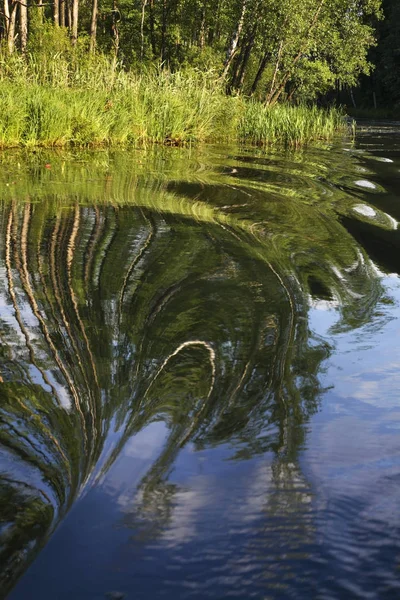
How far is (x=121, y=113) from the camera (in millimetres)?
11109

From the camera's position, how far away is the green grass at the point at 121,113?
9.37 metres

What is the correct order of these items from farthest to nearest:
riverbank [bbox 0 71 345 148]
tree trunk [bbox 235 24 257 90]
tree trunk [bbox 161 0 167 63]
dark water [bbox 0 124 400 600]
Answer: tree trunk [bbox 161 0 167 63] < tree trunk [bbox 235 24 257 90] < riverbank [bbox 0 71 345 148] < dark water [bbox 0 124 400 600]

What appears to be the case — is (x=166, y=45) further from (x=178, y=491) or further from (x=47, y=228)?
(x=178, y=491)

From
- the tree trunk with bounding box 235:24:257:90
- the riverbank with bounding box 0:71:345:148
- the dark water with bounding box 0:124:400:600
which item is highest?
the tree trunk with bounding box 235:24:257:90

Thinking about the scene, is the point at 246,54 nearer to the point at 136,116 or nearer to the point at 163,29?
the point at 163,29

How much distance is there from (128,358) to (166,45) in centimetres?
2939

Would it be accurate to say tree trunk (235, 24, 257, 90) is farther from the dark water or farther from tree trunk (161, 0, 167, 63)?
the dark water

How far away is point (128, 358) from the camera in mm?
2193

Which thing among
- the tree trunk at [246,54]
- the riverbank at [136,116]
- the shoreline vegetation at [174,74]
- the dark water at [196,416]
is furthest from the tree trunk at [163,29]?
the dark water at [196,416]

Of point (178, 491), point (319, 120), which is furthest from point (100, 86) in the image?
point (178, 491)

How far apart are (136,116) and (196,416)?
33.3 feet

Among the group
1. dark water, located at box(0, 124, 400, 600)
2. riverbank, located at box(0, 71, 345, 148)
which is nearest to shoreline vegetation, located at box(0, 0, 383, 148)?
riverbank, located at box(0, 71, 345, 148)

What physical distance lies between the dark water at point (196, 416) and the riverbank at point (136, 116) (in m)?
5.53

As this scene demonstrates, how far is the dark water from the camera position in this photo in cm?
126
